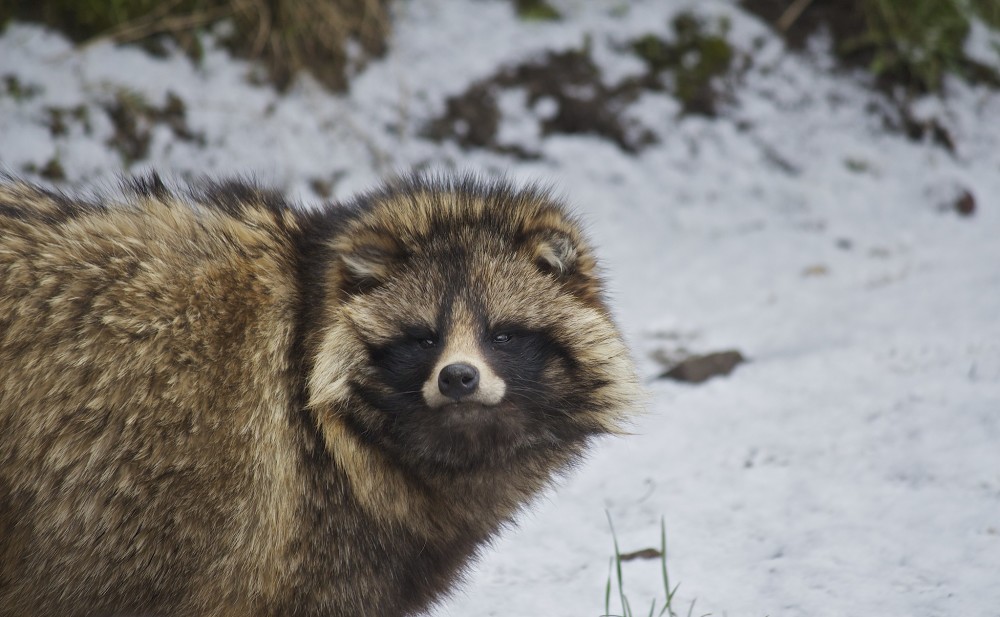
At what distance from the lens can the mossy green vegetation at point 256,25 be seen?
7234 millimetres

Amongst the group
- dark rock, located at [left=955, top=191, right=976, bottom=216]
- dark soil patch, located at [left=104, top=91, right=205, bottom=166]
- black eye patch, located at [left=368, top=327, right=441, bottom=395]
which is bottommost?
black eye patch, located at [left=368, top=327, right=441, bottom=395]

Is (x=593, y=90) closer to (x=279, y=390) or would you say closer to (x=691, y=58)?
(x=691, y=58)

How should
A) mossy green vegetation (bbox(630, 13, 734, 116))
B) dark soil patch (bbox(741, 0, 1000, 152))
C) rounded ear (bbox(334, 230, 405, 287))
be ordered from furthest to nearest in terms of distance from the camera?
dark soil patch (bbox(741, 0, 1000, 152)) → mossy green vegetation (bbox(630, 13, 734, 116)) → rounded ear (bbox(334, 230, 405, 287))

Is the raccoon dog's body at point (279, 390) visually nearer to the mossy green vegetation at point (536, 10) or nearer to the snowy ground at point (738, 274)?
the snowy ground at point (738, 274)

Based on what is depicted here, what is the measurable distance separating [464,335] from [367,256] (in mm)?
426

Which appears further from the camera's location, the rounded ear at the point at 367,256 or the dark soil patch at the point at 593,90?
the dark soil patch at the point at 593,90

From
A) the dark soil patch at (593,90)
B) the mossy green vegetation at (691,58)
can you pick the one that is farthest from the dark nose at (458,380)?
the mossy green vegetation at (691,58)

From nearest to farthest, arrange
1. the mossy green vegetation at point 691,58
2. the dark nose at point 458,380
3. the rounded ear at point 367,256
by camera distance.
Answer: the dark nose at point 458,380 < the rounded ear at point 367,256 < the mossy green vegetation at point 691,58

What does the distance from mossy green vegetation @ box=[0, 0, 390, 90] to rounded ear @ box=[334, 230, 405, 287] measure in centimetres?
453

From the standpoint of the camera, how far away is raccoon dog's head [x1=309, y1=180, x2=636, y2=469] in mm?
3402

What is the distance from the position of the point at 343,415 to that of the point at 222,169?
424 centimetres

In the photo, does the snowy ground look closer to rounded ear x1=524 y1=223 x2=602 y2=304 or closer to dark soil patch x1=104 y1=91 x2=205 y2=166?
dark soil patch x1=104 y1=91 x2=205 y2=166

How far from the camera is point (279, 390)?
3.39m

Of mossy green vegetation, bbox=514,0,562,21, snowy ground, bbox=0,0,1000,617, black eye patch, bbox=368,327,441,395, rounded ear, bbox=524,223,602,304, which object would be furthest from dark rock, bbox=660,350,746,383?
mossy green vegetation, bbox=514,0,562,21
